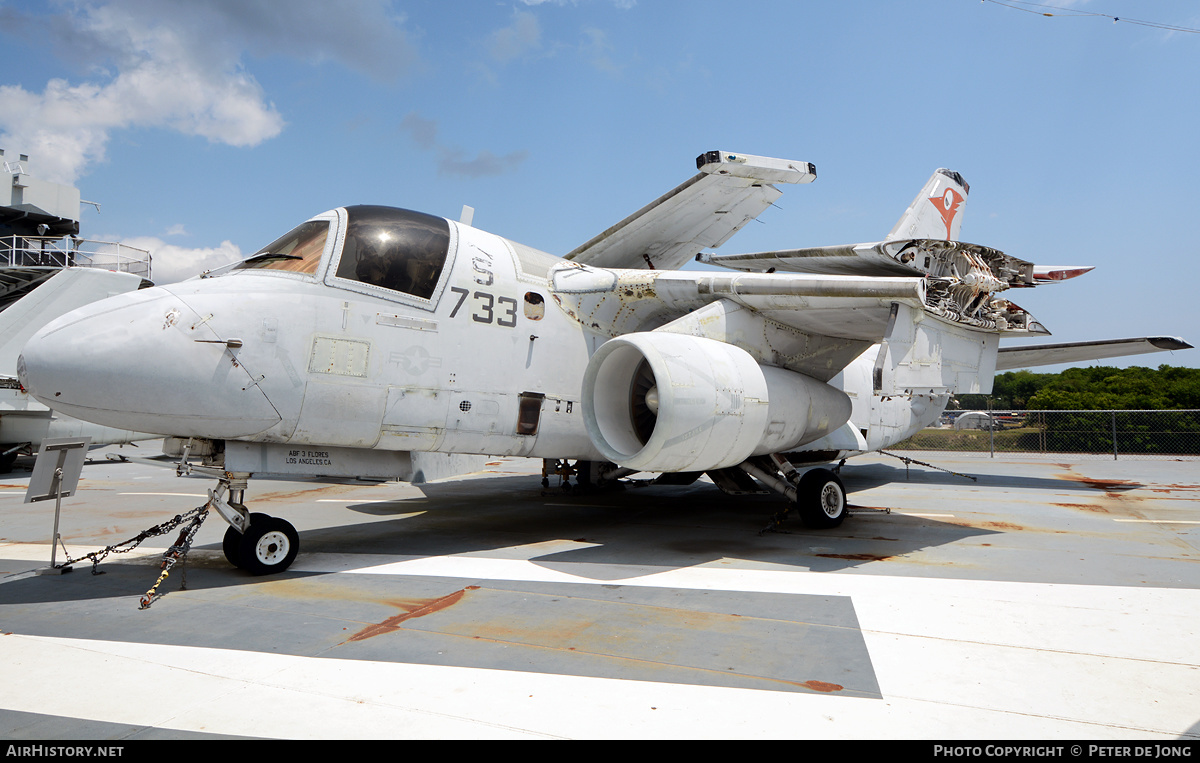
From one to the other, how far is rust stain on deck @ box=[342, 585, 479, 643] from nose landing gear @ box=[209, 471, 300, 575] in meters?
1.60

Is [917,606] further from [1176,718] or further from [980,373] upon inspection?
[980,373]

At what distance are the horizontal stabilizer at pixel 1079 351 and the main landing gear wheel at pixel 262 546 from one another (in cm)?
1049

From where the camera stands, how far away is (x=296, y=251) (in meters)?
5.96

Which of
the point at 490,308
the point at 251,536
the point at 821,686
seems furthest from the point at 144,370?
the point at 821,686

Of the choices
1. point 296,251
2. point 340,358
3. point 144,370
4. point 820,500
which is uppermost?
point 296,251

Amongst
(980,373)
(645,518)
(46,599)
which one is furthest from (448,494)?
(980,373)

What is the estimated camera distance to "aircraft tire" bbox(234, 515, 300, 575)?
18.3ft

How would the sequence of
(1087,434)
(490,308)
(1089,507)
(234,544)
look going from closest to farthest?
(234,544), (490,308), (1089,507), (1087,434)

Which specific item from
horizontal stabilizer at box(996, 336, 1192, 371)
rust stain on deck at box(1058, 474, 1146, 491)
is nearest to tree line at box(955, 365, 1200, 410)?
rust stain on deck at box(1058, 474, 1146, 491)

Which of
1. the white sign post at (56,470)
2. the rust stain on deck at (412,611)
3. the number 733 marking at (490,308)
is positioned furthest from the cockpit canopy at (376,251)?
the rust stain on deck at (412,611)

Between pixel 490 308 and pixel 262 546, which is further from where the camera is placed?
pixel 490 308

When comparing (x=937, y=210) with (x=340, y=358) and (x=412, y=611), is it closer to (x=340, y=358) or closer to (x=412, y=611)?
(x=340, y=358)

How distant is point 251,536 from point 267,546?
6.2 inches

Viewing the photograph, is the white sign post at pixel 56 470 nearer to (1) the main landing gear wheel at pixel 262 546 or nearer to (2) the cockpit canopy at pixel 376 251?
(1) the main landing gear wheel at pixel 262 546
